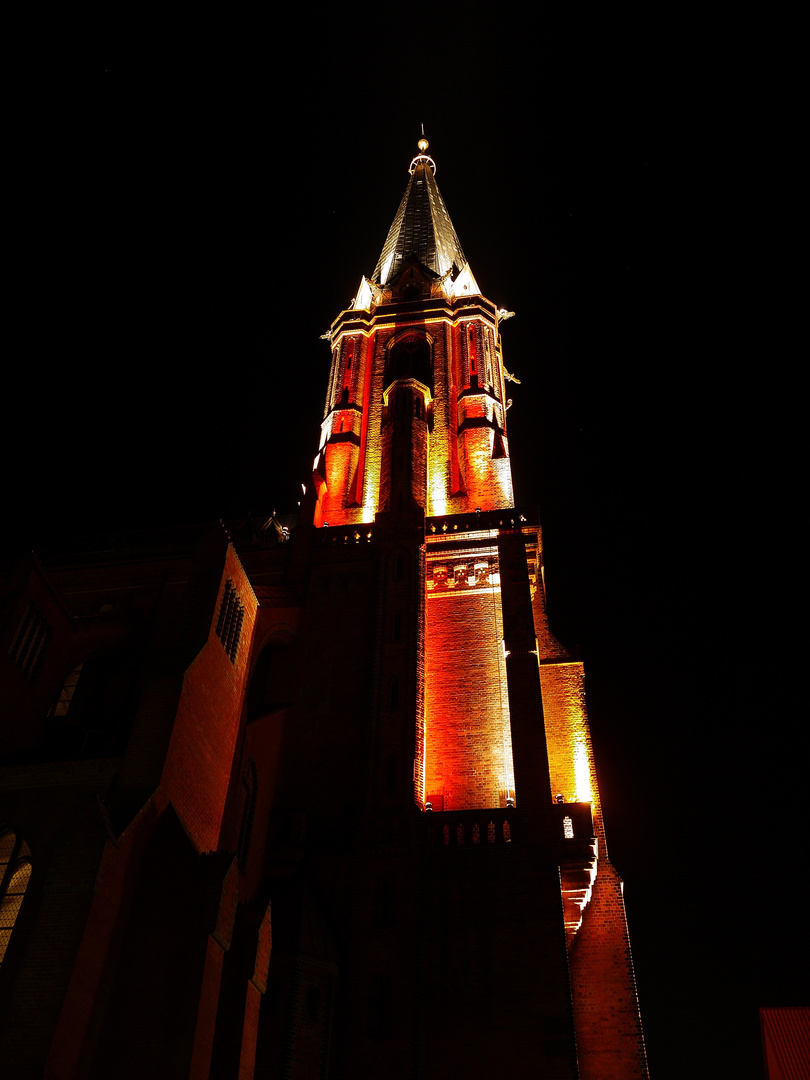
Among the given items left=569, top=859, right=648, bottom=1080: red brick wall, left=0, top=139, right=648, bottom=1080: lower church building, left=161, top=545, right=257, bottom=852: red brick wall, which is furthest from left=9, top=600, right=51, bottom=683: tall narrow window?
left=569, top=859, right=648, bottom=1080: red brick wall

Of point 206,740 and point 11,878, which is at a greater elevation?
point 206,740

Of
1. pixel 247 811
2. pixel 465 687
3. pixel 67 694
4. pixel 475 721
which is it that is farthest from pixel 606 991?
pixel 67 694

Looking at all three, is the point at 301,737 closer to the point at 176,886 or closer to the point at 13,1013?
the point at 176,886

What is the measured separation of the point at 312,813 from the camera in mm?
23328

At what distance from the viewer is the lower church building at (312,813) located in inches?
645

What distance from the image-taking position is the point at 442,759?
2522cm

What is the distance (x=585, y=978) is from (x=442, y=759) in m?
6.49

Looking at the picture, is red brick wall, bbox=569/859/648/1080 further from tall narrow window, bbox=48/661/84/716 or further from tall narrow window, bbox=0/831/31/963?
tall narrow window, bbox=48/661/84/716

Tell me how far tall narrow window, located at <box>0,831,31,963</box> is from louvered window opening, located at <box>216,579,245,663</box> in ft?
23.3

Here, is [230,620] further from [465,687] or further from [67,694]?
[465,687]

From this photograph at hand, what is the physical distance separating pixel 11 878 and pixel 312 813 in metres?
8.10

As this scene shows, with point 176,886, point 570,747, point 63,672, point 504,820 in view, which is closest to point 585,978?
point 504,820

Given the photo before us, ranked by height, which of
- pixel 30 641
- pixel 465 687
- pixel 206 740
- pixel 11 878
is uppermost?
pixel 30 641

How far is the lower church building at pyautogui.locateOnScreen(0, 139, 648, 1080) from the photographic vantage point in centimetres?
1639
